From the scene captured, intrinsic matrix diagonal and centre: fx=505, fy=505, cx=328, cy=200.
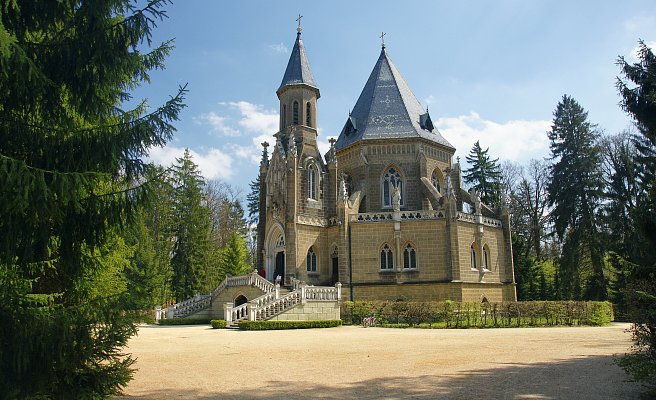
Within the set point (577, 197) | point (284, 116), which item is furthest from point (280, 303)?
point (577, 197)

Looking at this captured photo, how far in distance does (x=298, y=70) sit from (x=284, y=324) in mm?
21223

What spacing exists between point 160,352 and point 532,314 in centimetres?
Result: 1823

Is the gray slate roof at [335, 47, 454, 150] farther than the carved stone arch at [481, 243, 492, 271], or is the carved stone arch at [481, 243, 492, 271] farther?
the gray slate roof at [335, 47, 454, 150]

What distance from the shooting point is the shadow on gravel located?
27.4 feet

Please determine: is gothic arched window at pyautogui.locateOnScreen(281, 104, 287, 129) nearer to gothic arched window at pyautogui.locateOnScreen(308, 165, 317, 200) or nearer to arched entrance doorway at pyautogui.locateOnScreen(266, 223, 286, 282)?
gothic arched window at pyautogui.locateOnScreen(308, 165, 317, 200)

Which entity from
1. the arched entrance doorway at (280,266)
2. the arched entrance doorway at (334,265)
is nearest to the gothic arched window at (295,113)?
the arched entrance doorway at (280,266)

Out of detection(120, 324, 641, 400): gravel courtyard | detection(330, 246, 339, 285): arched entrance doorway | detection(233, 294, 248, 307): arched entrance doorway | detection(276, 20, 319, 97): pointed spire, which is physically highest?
detection(276, 20, 319, 97): pointed spire

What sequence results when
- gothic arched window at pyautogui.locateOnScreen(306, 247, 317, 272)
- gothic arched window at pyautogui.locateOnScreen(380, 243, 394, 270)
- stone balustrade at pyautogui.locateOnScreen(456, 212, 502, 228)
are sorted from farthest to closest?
1. gothic arched window at pyautogui.locateOnScreen(306, 247, 317, 272)
2. stone balustrade at pyautogui.locateOnScreen(456, 212, 502, 228)
3. gothic arched window at pyautogui.locateOnScreen(380, 243, 394, 270)

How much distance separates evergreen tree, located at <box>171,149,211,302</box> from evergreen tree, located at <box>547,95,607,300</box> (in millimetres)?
29559

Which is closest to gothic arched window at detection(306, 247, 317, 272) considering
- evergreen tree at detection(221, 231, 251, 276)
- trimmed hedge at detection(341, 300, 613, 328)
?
trimmed hedge at detection(341, 300, 613, 328)

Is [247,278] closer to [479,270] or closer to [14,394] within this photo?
[479,270]

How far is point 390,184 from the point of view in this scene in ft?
125

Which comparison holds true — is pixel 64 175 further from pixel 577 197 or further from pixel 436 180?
pixel 577 197

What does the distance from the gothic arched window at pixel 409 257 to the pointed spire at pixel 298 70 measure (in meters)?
14.2
